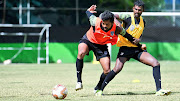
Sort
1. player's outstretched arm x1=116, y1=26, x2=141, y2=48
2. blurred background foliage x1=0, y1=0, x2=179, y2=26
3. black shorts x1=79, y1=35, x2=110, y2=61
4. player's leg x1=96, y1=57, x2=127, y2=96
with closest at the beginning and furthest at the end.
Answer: player's outstretched arm x1=116, y1=26, x2=141, y2=48, player's leg x1=96, y1=57, x2=127, y2=96, black shorts x1=79, y1=35, x2=110, y2=61, blurred background foliage x1=0, y1=0, x2=179, y2=26

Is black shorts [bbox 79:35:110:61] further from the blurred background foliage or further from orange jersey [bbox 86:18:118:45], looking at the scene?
the blurred background foliage

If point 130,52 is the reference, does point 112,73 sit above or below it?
below

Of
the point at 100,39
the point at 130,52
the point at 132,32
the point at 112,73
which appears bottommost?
the point at 112,73

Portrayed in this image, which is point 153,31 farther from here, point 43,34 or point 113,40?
point 113,40

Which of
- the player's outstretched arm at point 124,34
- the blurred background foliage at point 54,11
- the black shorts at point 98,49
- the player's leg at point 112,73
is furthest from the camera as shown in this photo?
the blurred background foliage at point 54,11

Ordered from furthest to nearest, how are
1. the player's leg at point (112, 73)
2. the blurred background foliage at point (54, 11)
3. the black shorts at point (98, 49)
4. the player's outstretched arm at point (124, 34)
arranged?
the blurred background foliage at point (54, 11)
the black shorts at point (98, 49)
the player's leg at point (112, 73)
the player's outstretched arm at point (124, 34)

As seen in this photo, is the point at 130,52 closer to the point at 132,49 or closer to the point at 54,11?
the point at 132,49

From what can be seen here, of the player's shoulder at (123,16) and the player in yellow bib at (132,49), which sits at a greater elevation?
the player's shoulder at (123,16)

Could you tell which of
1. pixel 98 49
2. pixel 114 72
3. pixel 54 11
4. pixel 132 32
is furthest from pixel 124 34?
pixel 54 11

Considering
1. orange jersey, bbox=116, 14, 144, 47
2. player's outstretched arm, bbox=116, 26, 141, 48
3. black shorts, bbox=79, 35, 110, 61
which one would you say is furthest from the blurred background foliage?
player's outstretched arm, bbox=116, 26, 141, 48

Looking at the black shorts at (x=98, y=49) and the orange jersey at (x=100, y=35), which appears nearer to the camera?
the orange jersey at (x=100, y=35)

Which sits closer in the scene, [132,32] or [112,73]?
[112,73]

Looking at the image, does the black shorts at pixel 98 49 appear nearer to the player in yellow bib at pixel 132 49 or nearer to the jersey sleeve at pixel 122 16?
the player in yellow bib at pixel 132 49

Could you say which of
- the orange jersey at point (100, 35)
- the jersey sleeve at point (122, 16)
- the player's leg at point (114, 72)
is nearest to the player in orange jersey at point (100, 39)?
the orange jersey at point (100, 35)
